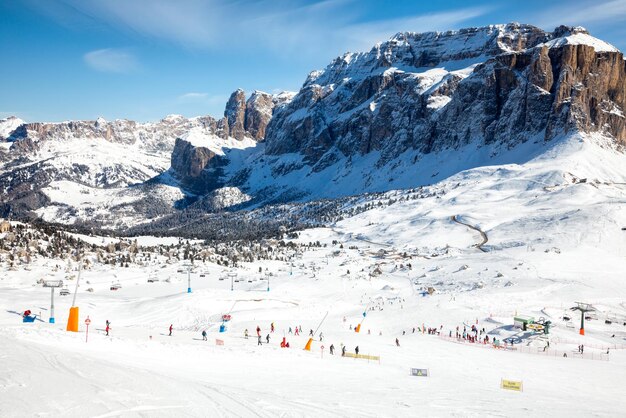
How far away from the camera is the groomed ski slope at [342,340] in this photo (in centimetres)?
2328

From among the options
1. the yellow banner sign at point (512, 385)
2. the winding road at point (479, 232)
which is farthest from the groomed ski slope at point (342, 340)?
the winding road at point (479, 232)

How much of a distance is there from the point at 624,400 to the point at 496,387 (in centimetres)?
778

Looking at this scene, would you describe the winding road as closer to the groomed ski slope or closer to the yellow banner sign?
the groomed ski slope

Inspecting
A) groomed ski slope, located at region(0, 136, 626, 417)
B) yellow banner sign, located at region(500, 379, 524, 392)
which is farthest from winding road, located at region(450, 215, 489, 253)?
yellow banner sign, located at region(500, 379, 524, 392)

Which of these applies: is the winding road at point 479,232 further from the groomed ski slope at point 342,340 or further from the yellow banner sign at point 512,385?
the yellow banner sign at point 512,385

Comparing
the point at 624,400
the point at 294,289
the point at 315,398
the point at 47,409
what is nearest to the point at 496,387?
the point at 624,400

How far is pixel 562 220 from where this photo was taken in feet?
471

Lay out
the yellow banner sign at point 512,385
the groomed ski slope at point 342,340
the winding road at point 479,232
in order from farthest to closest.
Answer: the winding road at point 479,232
the yellow banner sign at point 512,385
the groomed ski slope at point 342,340

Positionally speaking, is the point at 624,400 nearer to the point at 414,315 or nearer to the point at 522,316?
the point at 522,316

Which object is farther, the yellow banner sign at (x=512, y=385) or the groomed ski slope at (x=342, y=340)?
the yellow banner sign at (x=512, y=385)

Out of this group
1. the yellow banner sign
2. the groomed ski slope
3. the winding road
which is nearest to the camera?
the groomed ski slope

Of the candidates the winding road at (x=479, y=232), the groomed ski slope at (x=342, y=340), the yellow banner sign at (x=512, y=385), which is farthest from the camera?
the winding road at (x=479, y=232)

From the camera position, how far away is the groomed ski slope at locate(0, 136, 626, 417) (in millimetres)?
23277

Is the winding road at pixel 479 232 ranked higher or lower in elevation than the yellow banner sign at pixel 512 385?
higher
